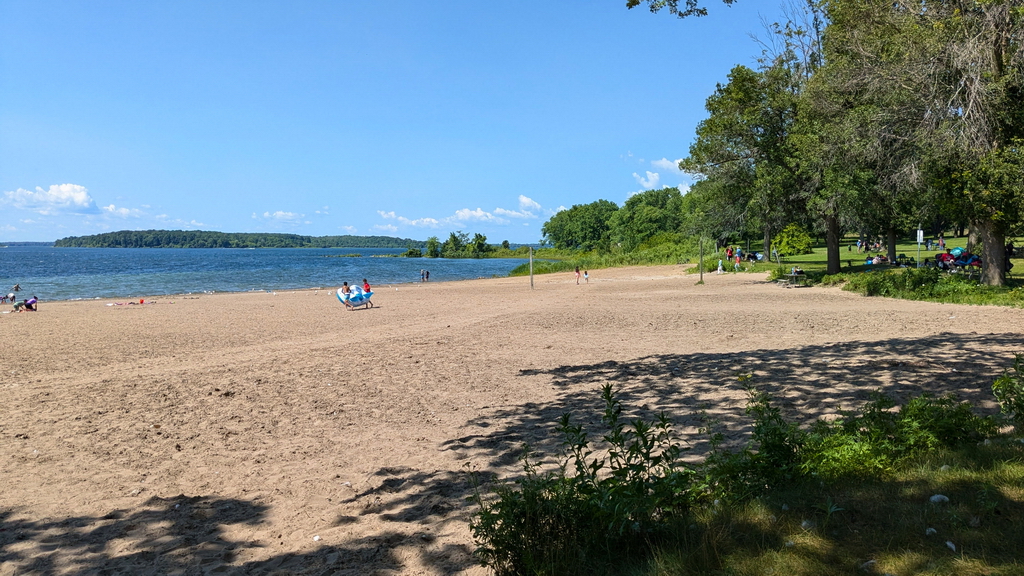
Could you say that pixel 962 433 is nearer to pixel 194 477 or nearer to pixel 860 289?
pixel 194 477

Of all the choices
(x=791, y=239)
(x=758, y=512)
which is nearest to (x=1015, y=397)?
(x=758, y=512)

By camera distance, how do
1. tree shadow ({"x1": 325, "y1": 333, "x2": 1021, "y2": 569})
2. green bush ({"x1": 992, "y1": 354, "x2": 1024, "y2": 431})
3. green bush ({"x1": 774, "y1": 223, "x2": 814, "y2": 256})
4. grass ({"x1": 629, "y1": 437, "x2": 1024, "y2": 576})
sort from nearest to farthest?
grass ({"x1": 629, "y1": 437, "x2": 1024, "y2": 576}), green bush ({"x1": 992, "y1": 354, "x2": 1024, "y2": 431}), tree shadow ({"x1": 325, "y1": 333, "x2": 1021, "y2": 569}), green bush ({"x1": 774, "y1": 223, "x2": 814, "y2": 256})

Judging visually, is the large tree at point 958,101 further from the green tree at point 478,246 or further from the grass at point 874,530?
the green tree at point 478,246

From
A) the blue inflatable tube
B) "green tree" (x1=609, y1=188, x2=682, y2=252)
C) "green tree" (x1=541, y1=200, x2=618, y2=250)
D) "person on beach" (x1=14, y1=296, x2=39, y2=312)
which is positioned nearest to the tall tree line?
the blue inflatable tube

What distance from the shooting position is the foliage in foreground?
3.27 metres

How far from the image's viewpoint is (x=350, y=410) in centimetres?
797

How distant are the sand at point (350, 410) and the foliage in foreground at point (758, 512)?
79cm

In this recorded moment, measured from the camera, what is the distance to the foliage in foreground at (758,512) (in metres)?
3.27

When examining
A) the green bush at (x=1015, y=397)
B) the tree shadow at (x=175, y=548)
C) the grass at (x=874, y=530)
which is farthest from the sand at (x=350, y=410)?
the green bush at (x=1015, y=397)

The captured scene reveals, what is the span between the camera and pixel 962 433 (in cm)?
471

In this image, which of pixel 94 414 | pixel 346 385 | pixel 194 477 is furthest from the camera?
pixel 346 385

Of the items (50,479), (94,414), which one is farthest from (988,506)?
(94,414)

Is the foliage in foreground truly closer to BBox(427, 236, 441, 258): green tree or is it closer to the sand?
the sand

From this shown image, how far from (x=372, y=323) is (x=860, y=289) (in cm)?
1602
